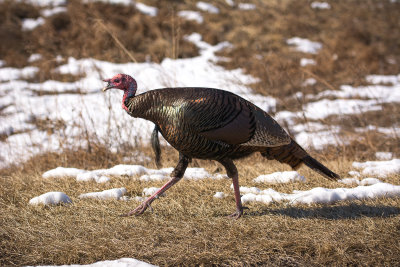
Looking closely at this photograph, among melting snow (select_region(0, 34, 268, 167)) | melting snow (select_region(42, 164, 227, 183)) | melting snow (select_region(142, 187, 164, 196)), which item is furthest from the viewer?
melting snow (select_region(0, 34, 268, 167))

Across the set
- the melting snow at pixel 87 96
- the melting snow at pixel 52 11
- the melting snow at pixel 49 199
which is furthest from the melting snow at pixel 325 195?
the melting snow at pixel 52 11

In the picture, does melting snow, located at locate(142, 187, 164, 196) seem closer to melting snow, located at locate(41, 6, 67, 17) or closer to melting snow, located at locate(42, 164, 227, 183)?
melting snow, located at locate(42, 164, 227, 183)

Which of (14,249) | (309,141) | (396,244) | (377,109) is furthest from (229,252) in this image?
(377,109)

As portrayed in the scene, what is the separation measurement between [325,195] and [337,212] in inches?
10.4

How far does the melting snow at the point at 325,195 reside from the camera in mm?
3568

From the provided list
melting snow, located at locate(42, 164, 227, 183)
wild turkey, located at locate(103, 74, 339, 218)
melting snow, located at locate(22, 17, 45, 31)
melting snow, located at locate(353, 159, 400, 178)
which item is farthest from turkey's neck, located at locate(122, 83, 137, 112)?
melting snow, located at locate(22, 17, 45, 31)

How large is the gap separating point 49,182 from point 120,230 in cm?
172

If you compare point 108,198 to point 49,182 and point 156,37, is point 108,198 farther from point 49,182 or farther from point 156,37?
point 156,37

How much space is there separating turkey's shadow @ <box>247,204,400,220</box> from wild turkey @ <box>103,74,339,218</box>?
37cm

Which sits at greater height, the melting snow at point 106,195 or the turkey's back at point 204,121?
the turkey's back at point 204,121

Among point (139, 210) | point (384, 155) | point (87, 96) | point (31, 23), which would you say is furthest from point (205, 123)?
point (31, 23)

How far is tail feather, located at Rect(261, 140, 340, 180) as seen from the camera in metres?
3.47

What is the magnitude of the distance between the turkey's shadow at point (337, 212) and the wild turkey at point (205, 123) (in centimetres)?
37

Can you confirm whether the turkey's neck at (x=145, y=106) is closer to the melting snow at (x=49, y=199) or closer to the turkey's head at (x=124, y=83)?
the turkey's head at (x=124, y=83)
